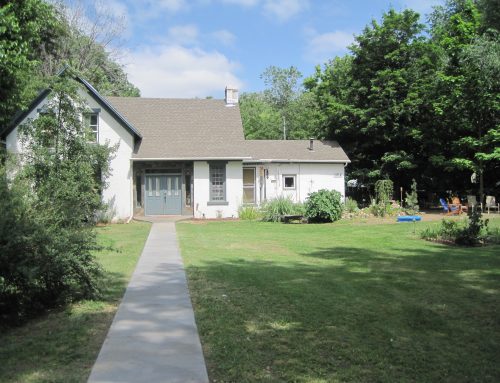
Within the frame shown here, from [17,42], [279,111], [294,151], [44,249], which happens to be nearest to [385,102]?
[294,151]

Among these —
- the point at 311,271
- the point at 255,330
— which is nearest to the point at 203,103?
the point at 311,271

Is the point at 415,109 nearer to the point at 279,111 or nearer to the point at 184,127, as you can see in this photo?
the point at 184,127

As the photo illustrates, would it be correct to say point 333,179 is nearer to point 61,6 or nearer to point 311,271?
point 311,271

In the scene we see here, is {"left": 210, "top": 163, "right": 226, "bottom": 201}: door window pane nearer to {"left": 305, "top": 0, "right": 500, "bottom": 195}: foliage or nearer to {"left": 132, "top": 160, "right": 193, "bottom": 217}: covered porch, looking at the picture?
{"left": 132, "top": 160, "right": 193, "bottom": 217}: covered porch

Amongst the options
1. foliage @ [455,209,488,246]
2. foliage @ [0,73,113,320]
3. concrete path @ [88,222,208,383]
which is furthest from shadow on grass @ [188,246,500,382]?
foliage @ [455,209,488,246]

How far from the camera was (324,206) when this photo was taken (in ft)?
70.5

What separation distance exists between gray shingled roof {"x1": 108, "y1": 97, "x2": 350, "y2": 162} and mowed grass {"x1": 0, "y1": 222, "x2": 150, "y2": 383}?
648 inches

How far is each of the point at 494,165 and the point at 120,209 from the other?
21.7 meters

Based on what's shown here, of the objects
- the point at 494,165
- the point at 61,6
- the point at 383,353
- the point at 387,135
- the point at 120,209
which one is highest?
the point at 61,6

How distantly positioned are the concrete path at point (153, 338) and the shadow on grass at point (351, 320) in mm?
224

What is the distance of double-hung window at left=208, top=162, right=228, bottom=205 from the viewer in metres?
24.7

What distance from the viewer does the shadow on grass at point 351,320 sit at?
184 inches

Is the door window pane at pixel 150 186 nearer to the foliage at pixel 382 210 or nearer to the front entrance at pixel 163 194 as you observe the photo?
the front entrance at pixel 163 194

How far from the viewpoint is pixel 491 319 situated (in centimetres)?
626
